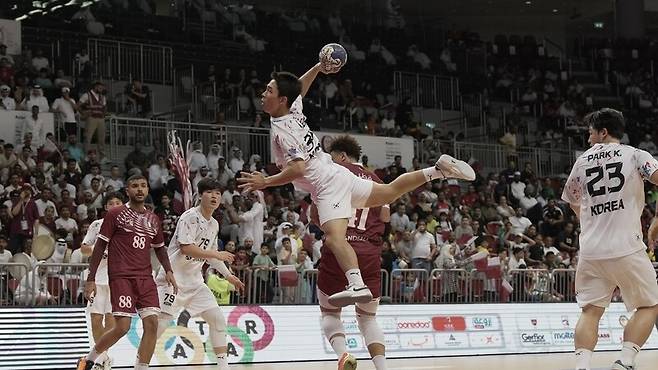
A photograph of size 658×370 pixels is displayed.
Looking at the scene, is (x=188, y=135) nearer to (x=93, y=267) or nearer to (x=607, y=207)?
(x=93, y=267)

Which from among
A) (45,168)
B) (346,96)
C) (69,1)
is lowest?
(45,168)

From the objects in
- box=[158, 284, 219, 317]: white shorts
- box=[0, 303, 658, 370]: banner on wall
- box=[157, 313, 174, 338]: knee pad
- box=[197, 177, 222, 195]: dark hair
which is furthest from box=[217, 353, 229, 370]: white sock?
A: box=[0, 303, 658, 370]: banner on wall

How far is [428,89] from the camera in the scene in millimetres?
35781

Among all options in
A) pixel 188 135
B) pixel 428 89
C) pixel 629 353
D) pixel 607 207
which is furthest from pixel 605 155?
pixel 428 89

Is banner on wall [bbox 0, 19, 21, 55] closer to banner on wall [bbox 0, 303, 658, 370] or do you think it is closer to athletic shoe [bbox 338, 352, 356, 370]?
banner on wall [bbox 0, 303, 658, 370]

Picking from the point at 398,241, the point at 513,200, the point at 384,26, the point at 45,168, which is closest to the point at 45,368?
the point at 45,168

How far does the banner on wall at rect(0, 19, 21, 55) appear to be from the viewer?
2632 cm

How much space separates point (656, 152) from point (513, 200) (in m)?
9.21

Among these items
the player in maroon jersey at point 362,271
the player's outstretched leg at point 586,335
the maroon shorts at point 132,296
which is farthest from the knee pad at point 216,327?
the player's outstretched leg at point 586,335

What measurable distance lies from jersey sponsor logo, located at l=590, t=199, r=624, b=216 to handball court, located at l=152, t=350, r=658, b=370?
5636 mm

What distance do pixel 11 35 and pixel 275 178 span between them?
19010 mm

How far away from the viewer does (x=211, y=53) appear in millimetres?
31906

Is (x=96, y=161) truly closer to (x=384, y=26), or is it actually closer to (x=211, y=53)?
(x=211, y=53)

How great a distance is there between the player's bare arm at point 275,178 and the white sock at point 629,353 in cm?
334
